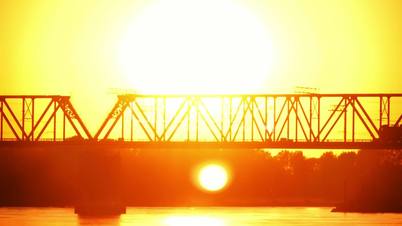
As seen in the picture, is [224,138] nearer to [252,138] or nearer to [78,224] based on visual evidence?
[252,138]

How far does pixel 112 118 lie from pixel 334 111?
29334 millimetres

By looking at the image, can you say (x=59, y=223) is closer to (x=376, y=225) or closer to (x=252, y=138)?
(x=252, y=138)

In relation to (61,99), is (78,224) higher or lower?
lower

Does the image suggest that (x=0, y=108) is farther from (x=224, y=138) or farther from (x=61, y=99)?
(x=224, y=138)

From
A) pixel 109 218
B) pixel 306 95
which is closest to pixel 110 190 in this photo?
pixel 109 218

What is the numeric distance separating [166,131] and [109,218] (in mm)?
16312

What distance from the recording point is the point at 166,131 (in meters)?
191

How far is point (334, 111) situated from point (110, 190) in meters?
33.3

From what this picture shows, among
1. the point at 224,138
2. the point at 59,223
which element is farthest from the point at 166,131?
the point at 59,223

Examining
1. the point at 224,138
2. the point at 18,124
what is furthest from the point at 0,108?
the point at 224,138

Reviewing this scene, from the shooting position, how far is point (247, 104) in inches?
7436

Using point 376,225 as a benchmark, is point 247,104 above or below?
above

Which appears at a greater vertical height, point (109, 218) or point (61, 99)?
point (61, 99)

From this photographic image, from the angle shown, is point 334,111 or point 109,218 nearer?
point 334,111
